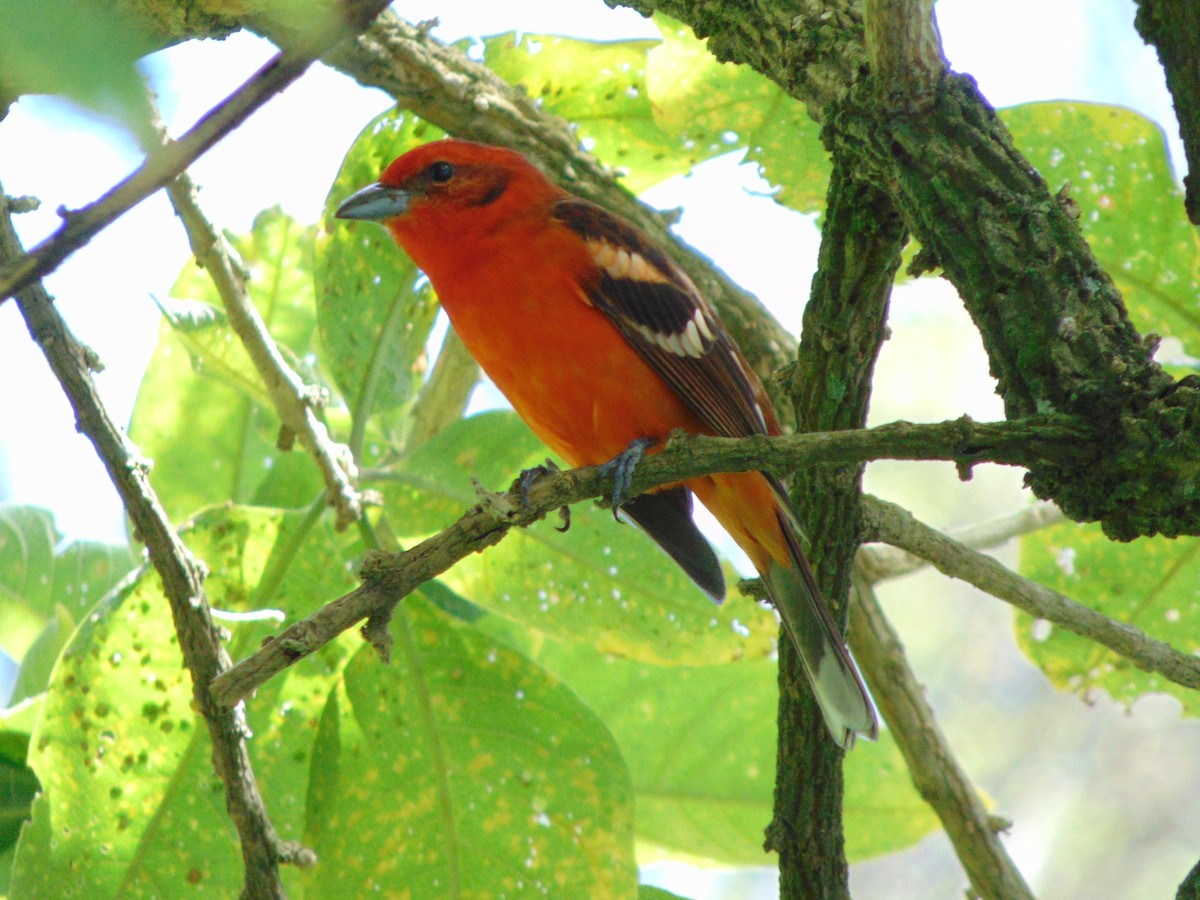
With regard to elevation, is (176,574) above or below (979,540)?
below

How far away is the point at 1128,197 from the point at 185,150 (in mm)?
3063

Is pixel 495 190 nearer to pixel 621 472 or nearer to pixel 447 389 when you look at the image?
pixel 447 389

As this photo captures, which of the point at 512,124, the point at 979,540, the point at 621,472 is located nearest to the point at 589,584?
the point at 621,472

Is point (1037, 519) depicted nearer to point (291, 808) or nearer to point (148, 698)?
point (291, 808)

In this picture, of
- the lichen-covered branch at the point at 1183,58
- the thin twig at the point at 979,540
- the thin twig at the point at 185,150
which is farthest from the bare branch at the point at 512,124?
the thin twig at the point at 185,150

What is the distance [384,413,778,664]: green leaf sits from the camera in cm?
321

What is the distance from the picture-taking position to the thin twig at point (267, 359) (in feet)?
9.79

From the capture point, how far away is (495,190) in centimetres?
367

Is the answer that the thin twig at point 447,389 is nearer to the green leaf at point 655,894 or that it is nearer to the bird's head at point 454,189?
the bird's head at point 454,189

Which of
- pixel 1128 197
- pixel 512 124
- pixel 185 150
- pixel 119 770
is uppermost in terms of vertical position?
pixel 512 124

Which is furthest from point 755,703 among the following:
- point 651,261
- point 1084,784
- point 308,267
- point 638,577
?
point 1084,784

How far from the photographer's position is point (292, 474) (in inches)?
144

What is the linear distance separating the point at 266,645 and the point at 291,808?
122 cm

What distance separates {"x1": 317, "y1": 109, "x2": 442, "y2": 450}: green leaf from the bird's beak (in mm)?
101
